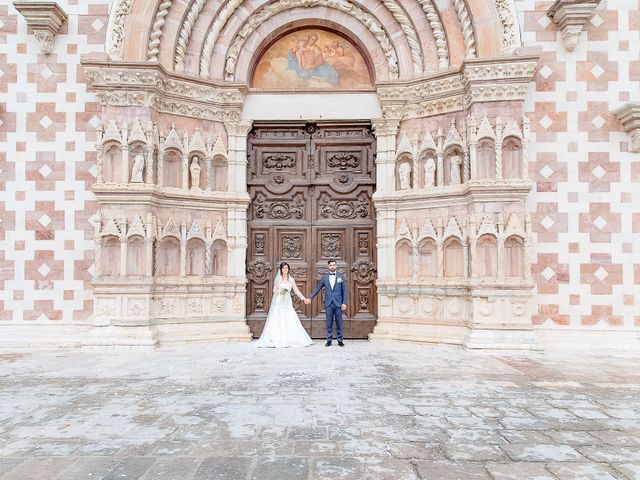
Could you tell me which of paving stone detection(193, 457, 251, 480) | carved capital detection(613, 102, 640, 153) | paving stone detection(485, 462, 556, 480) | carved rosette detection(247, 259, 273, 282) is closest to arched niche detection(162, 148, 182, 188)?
carved rosette detection(247, 259, 273, 282)

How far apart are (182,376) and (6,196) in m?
6.20

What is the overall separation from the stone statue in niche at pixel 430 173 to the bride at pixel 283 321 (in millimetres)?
3505

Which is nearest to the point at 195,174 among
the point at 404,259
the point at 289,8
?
the point at 289,8

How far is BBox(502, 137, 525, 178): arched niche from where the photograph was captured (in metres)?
9.99

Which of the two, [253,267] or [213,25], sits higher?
[213,25]

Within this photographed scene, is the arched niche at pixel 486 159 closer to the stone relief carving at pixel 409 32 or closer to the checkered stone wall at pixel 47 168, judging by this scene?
the stone relief carving at pixel 409 32

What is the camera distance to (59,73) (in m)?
10.6

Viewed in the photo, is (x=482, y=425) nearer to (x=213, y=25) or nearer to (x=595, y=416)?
(x=595, y=416)

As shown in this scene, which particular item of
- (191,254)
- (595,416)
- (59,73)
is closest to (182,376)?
(191,254)

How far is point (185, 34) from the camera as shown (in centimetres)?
1083

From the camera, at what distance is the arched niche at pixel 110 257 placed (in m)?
9.99

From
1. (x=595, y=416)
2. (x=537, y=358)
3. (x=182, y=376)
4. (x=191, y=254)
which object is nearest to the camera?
(x=595, y=416)

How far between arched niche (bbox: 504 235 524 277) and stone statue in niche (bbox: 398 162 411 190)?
2.46 metres

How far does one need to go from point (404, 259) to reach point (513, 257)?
7.45 feet
